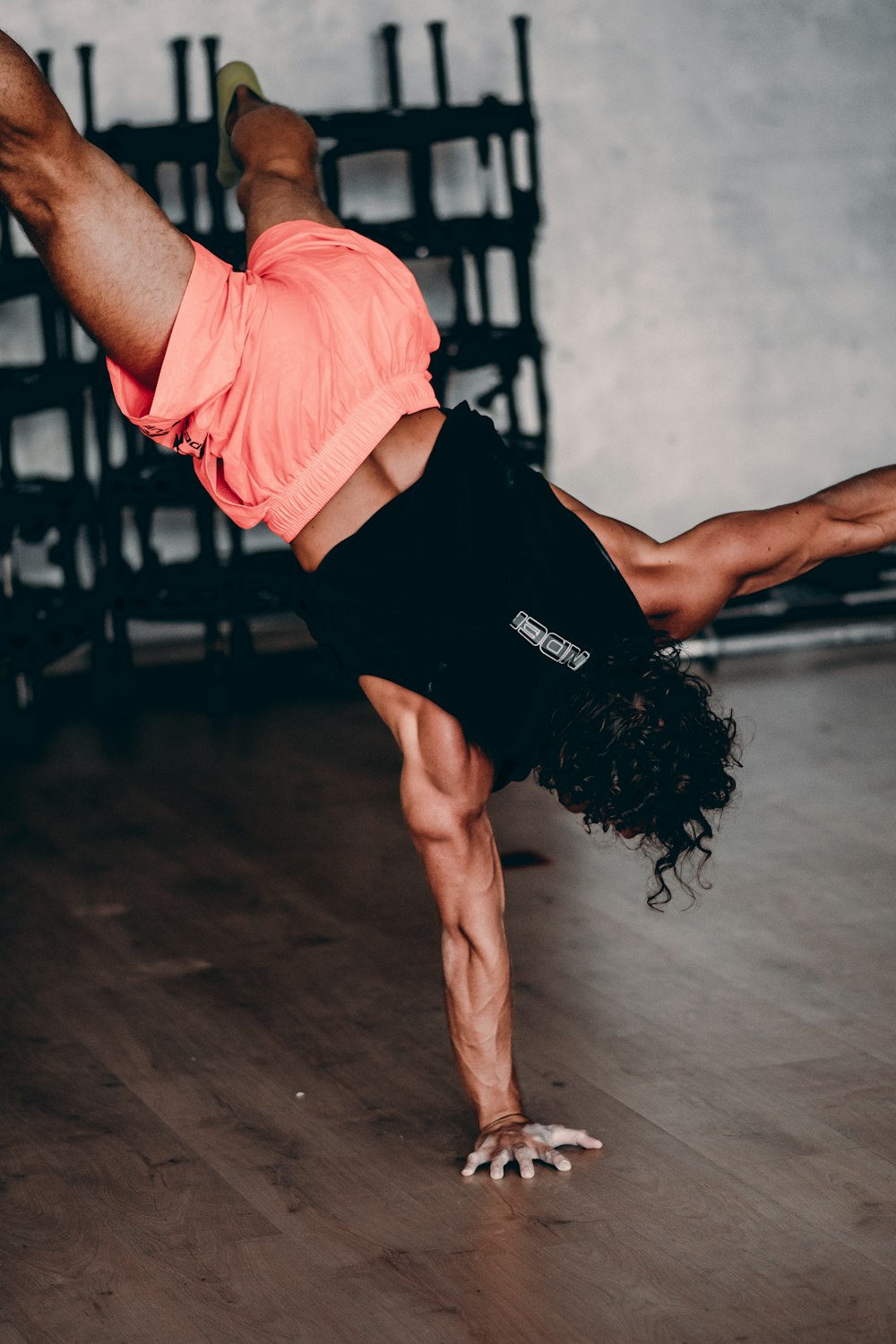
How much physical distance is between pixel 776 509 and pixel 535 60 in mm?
4640

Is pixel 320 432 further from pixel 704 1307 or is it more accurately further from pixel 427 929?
pixel 427 929

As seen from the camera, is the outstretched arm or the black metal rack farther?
the black metal rack

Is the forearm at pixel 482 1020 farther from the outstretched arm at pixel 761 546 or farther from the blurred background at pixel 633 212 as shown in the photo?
the blurred background at pixel 633 212

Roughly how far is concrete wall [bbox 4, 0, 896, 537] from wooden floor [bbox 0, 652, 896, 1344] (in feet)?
7.83

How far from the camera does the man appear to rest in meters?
2.25

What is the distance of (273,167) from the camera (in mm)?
2918

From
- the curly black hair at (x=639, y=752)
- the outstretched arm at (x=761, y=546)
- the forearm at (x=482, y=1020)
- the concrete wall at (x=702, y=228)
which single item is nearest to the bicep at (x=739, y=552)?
the outstretched arm at (x=761, y=546)

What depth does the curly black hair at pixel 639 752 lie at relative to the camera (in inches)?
87.7

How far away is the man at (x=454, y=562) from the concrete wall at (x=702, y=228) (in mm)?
4251

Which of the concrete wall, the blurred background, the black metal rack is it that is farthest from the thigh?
the concrete wall

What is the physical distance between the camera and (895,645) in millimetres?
6336

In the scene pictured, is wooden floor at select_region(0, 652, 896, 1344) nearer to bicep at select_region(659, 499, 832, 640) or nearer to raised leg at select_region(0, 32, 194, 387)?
bicep at select_region(659, 499, 832, 640)

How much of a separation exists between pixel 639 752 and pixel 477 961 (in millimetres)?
432

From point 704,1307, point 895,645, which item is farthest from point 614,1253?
point 895,645
